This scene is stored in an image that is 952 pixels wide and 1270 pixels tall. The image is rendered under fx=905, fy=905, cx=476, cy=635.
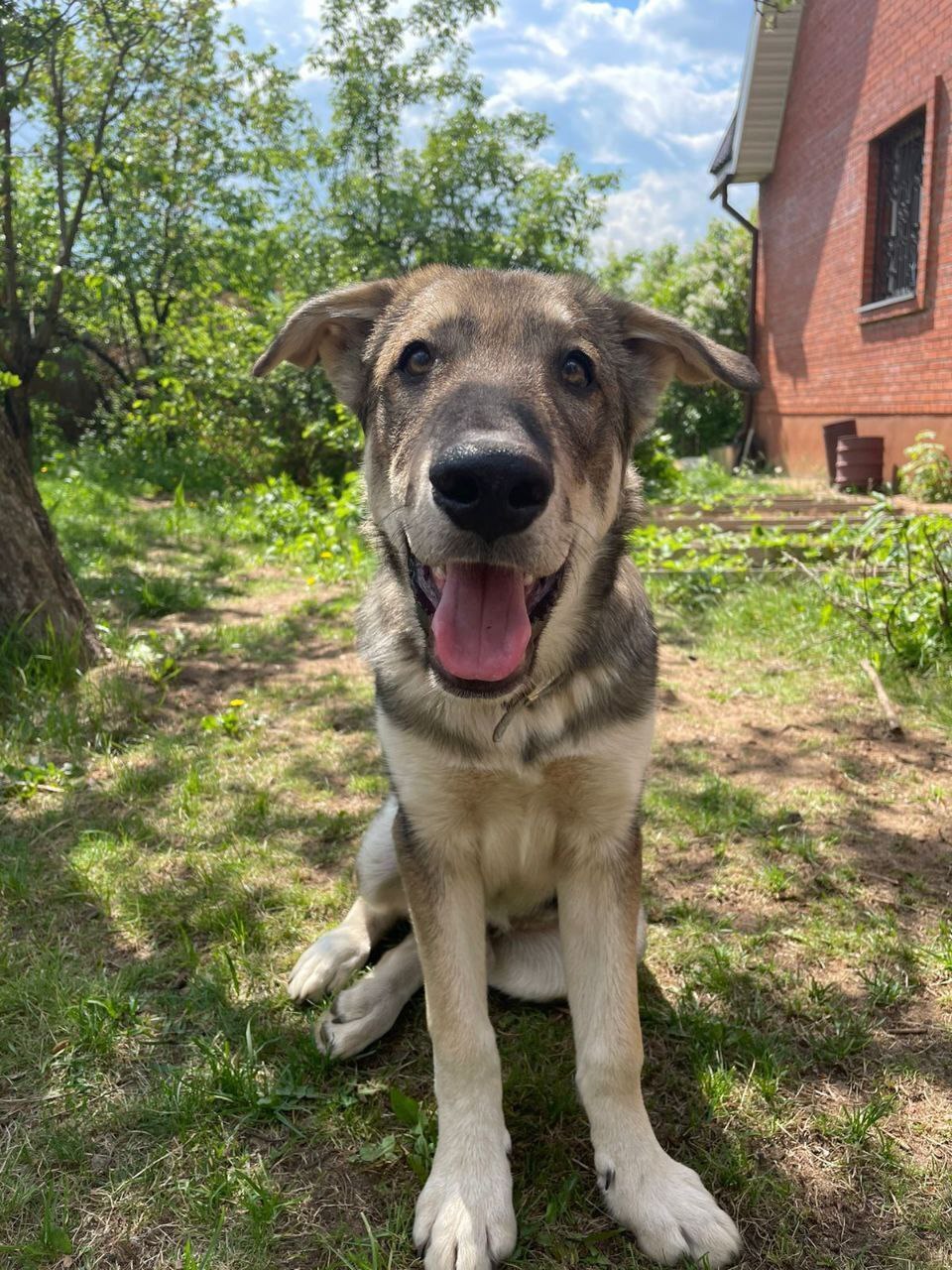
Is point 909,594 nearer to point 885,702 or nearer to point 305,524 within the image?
point 885,702

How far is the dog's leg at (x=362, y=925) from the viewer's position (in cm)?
275

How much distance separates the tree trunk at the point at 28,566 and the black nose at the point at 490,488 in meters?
3.52

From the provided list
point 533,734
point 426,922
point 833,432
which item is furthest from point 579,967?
point 833,432

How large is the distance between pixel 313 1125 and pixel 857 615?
4436 mm

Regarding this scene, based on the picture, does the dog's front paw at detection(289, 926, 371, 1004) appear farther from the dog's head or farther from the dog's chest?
the dog's head

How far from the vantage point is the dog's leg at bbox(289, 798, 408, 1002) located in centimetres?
275

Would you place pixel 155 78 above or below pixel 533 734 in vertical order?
above

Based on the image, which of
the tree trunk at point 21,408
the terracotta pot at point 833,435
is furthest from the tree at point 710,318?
the tree trunk at point 21,408

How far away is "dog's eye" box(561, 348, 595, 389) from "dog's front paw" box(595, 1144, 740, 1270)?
6.49ft

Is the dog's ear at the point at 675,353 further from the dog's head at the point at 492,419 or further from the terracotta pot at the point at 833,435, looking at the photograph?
the terracotta pot at the point at 833,435

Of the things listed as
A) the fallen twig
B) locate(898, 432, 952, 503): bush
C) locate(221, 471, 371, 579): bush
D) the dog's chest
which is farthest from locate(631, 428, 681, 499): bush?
the dog's chest

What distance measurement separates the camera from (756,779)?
13.8 ft

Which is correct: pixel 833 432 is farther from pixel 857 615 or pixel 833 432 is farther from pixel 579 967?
pixel 579 967

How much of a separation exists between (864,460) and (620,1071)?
1071 centimetres
